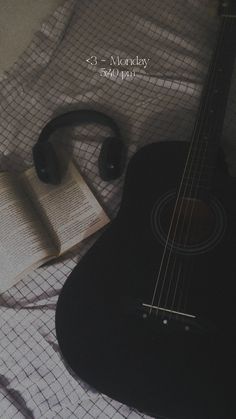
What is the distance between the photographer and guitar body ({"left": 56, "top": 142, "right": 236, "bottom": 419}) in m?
0.66

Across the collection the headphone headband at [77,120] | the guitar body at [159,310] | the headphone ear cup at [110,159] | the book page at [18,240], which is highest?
the headphone headband at [77,120]

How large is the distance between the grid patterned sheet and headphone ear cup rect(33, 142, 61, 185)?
88 mm

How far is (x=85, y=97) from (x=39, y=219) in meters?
0.37

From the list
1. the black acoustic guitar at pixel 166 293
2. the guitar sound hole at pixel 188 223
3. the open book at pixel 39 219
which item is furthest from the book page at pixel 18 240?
the guitar sound hole at pixel 188 223

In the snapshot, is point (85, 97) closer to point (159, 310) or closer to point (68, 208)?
point (68, 208)

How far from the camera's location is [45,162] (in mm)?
953

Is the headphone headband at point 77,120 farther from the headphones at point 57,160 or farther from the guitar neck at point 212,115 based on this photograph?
the guitar neck at point 212,115

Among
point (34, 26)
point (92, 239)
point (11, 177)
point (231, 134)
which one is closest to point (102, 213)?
point (92, 239)

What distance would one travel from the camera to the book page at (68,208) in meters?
0.94

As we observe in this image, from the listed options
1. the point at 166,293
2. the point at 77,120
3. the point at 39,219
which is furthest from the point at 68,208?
the point at 166,293

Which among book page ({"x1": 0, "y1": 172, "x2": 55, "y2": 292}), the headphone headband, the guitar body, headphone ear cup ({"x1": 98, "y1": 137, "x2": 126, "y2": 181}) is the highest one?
the headphone headband

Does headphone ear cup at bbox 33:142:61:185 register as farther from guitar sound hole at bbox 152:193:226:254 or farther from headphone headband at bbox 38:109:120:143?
guitar sound hole at bbox 152:193:226:254

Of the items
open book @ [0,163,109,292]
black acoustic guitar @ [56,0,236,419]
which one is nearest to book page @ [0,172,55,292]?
open book @ [0,163,109,292]

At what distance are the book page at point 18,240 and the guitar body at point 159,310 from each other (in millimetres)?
147
